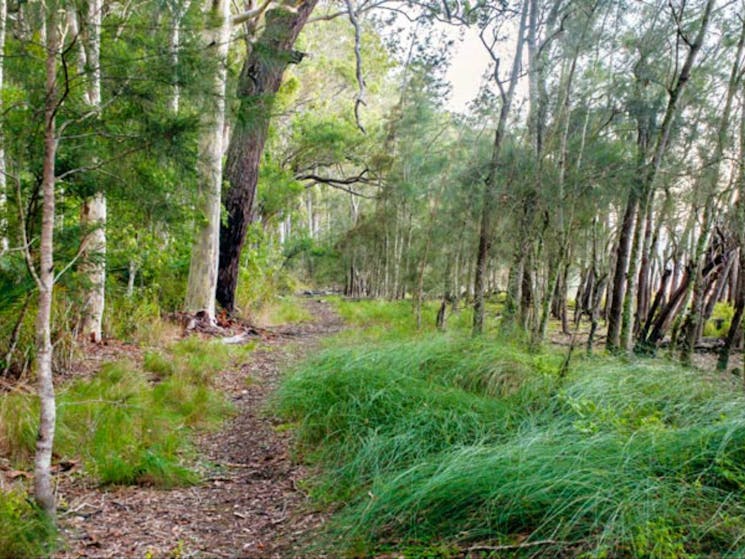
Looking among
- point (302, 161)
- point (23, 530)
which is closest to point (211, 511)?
point (23, 530)

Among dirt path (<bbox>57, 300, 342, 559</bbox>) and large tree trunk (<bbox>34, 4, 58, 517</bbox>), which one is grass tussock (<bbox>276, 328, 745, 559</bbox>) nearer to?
dirt path (<bbox>57, 300, 342, 559</bbox>)

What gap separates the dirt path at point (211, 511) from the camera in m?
2.48

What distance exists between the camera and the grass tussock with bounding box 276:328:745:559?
2.11m

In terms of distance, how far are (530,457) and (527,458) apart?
23mm

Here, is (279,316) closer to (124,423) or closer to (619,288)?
(619,288)

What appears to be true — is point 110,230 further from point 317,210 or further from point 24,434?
point 317,210

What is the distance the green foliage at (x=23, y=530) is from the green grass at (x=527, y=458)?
4.45ft

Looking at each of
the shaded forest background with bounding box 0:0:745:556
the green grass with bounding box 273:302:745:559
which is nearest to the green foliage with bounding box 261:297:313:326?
the shaded forest background with bounding box 0:0:745:556

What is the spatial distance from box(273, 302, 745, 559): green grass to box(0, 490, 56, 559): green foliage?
1.36 m

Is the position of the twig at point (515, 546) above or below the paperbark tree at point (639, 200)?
below

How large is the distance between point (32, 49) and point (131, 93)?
83cm

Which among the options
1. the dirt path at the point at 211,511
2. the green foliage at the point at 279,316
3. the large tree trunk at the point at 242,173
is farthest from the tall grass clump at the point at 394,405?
the green foliage at the point at 279,316

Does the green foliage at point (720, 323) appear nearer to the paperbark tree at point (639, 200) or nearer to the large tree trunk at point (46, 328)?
the paperbark tree at point (639, 200)

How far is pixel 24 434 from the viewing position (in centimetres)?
321
